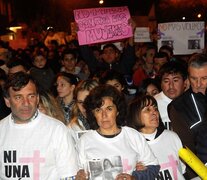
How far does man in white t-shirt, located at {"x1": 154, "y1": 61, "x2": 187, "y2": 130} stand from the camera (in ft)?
18.7

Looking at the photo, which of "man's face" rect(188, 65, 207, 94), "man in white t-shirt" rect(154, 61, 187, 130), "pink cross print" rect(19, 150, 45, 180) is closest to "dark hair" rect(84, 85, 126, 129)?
"pink cross print" rect(19, 150, 45, 180)

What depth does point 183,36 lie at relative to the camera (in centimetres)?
987

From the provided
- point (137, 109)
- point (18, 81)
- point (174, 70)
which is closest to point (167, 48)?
point (174, 70)

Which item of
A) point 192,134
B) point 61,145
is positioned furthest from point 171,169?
point 61,145

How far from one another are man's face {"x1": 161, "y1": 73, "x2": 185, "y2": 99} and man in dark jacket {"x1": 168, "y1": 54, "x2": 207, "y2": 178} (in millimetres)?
793

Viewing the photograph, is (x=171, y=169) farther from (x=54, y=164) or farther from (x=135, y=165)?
(x=54, y=164)

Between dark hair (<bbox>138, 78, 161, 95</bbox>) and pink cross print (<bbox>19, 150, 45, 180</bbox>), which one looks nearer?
pink cross print (<bbox>19, 150, 45, 180</bbox>)

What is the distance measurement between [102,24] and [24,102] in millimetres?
5390

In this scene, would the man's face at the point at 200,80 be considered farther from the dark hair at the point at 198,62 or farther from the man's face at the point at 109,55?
the man's face at the point at 109,55

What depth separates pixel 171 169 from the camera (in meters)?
4.41

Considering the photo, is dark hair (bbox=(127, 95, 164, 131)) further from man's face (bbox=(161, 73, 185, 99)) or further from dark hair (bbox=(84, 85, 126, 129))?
man's face (bbox=(161, 73, 185, 99))

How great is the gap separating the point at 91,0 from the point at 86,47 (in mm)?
35334

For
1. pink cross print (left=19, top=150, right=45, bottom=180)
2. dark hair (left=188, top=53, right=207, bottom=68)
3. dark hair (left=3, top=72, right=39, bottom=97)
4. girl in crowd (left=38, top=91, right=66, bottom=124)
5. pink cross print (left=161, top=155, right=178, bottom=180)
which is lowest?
pink cross print (left=161, top=155, right=178, bottom=180)

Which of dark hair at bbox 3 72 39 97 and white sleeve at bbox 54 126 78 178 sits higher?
dark hair at bbox 3 72 39 97
